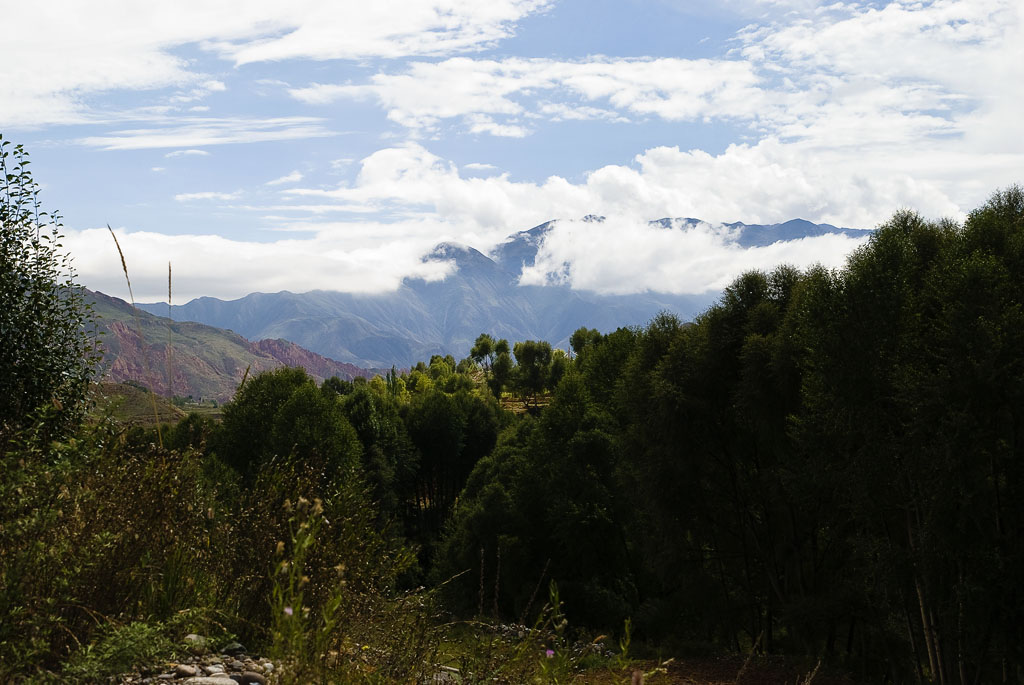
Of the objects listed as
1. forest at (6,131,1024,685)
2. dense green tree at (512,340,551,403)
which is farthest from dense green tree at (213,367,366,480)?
dense green tree at (512,340,551,403)

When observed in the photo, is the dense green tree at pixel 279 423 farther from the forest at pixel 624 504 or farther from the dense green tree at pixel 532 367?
the dense green tree at pixel 532 367

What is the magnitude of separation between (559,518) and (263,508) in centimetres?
2507

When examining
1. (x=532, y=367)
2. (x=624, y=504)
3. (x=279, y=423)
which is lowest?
(x=624, y=504)

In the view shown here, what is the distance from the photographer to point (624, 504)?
29.8 meters

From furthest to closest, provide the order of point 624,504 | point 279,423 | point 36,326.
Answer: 1. point 279,423
2. point 624,504
3. point 36,326

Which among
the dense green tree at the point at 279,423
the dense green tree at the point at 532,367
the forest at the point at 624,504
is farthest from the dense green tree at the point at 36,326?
the dense green tree at the point at 532,367

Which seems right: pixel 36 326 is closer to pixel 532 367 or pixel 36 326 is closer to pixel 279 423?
pixel 279 423

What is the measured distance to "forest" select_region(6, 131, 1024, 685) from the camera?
16.2 ft

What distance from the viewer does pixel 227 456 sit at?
123ft

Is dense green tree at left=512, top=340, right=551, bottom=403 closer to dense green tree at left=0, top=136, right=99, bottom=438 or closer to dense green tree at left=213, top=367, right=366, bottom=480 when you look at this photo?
dense green tree at left=213, top=367, right=366, bottom=480

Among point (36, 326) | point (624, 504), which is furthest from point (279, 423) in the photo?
point (36, 326)

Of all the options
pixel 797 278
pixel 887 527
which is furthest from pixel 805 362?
pixel 797 278

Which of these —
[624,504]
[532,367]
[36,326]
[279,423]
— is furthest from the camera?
[532,367]

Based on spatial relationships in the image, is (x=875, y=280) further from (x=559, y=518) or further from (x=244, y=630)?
(x=559, y=518)
